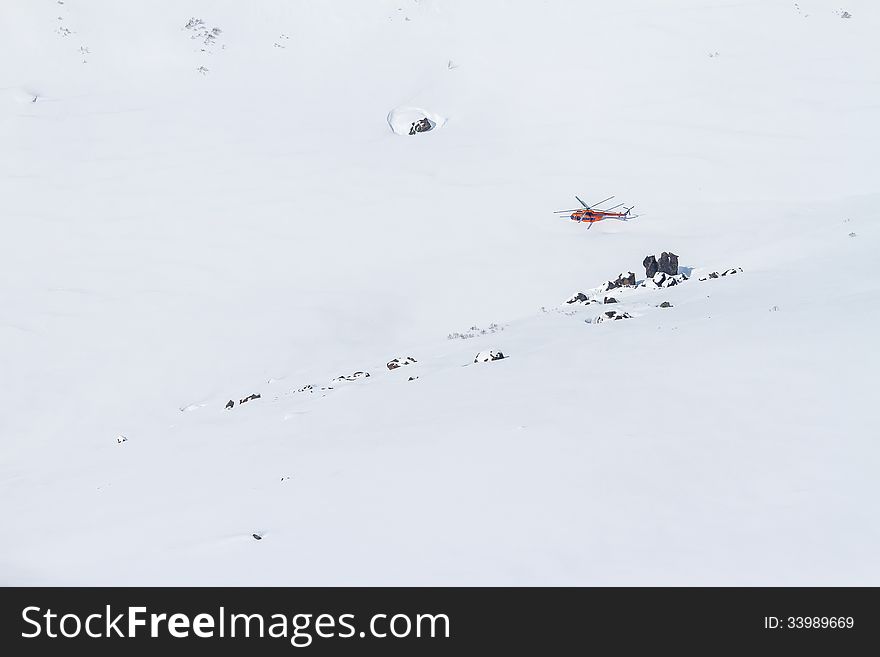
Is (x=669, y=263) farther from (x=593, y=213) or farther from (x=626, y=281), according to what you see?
(x=593, y=213)

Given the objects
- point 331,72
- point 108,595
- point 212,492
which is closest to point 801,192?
point 331,72

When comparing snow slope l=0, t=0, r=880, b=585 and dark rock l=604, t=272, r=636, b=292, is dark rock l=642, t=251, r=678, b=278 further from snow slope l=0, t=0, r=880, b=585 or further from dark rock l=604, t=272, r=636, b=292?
dark rock l=604, t=272, r=636, b=292

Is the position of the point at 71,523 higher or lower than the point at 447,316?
lower

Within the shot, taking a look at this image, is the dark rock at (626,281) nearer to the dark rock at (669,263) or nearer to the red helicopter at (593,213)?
the dark rock at (669,263)

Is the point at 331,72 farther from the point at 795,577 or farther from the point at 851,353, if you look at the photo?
the point at 795,577

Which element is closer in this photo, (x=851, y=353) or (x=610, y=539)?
(x=610, y=539)

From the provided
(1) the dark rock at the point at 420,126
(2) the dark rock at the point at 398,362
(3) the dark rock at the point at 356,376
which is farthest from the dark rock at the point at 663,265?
(1) the dark rock at the point at 420,126

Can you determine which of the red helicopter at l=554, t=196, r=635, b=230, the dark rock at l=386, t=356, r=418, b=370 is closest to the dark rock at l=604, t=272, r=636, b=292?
the red helicopter at l=554, t=196, r=635, b=230

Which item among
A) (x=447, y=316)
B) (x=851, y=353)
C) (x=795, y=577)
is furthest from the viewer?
(x=447, y=316)
